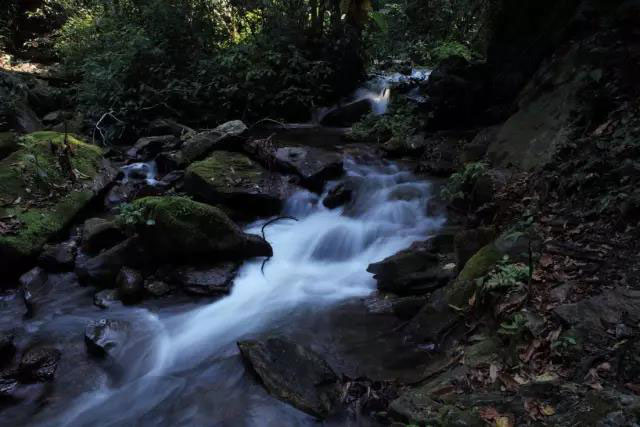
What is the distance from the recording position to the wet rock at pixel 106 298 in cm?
608

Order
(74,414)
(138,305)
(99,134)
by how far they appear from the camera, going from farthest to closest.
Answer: (99,134), (138,305), (74,414)

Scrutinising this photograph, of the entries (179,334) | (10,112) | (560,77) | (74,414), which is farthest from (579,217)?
(10,112)

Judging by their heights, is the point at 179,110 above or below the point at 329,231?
above

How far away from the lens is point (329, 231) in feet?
25.5

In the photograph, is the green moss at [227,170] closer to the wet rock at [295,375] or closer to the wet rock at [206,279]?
the wet rock at [206,279]

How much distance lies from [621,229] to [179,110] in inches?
470

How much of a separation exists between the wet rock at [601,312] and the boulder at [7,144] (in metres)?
9.40

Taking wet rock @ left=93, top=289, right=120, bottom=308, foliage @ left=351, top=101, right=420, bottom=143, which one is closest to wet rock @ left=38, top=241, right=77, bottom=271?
wet rock @ left=93, top=289, right=120, bottom=308

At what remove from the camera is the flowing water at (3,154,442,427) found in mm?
4352

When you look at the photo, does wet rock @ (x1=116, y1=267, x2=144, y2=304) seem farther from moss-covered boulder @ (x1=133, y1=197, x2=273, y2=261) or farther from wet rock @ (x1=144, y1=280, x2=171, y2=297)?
moss-covered boulder @ (x1=133, y1=197, x2=273, y2=261)

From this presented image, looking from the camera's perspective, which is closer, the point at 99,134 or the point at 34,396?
the point at 34,396

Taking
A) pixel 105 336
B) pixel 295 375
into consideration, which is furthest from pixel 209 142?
pixel 295 375

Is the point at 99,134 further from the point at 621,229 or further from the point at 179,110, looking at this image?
the point at 621,229

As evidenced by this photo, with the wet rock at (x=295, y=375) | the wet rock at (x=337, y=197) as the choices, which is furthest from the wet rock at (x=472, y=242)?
the wet rock at (x=337, y=197)
